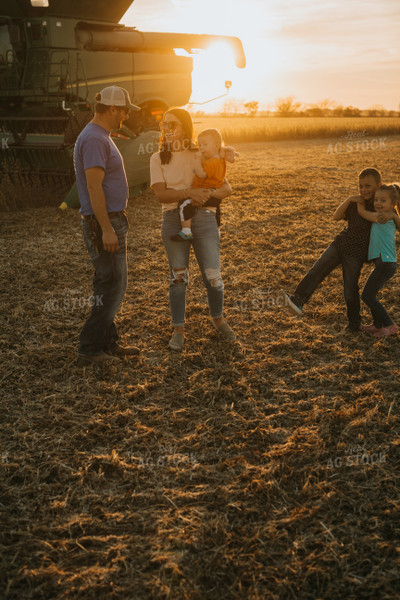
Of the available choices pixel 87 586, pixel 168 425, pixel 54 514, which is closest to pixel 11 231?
pixel 168 425

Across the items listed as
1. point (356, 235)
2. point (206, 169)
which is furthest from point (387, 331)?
point (206, 169)

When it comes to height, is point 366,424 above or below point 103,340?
below

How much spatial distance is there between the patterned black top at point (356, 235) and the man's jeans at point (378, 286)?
156mm

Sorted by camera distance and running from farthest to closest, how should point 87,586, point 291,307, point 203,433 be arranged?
point 291,307 < point 203,433 < point 87,586

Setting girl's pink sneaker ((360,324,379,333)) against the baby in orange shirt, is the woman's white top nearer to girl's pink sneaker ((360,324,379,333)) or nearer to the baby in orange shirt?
the baby in orange shirt

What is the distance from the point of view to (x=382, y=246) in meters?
4.20

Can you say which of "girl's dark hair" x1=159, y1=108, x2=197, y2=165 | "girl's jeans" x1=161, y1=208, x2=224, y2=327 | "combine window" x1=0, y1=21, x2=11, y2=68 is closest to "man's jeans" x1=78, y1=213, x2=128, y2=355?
"girl's jeans" x1=161, y1=208, x2=224, y2=327

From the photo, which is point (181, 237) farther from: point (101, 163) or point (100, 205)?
point (101, 163)

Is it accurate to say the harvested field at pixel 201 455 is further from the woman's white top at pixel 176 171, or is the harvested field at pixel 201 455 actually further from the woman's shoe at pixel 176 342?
the woman's white top at pixel 176 171

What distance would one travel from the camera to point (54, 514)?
8.37 feet

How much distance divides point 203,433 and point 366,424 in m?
1.05

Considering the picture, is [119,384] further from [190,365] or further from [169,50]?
[169,50]

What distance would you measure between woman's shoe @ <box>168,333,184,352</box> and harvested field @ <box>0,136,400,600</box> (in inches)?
4.4

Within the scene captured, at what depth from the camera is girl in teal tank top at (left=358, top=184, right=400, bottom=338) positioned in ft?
13.4
